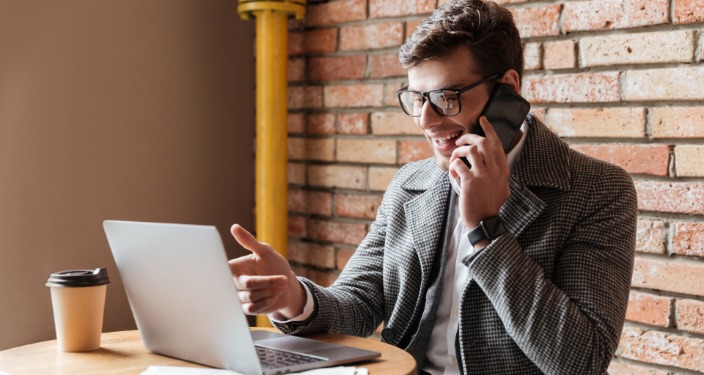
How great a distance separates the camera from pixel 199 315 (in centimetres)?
141

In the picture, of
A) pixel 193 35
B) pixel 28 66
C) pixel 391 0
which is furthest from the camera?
pixel 193 35

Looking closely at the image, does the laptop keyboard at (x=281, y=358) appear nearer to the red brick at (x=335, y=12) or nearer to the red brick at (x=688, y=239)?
the red brick at (x=688, y=239)

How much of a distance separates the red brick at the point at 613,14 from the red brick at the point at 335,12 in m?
0.70

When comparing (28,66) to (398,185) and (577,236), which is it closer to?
(398,185)

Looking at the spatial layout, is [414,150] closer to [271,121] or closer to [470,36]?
[271,121]

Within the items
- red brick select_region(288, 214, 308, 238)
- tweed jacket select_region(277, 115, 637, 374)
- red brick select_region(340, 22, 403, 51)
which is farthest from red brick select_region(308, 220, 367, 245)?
tweed jacket select_region(277, 115, 637, 374)

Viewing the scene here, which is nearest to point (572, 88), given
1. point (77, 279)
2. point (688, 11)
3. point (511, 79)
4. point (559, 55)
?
point (559, 55)

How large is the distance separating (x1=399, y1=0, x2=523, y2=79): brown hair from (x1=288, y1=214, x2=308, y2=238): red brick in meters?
1.16

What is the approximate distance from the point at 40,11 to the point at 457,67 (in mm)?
1217

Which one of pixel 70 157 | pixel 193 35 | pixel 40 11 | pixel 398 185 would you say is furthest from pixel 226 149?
pixel 398 185

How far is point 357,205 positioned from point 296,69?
0.50 meters

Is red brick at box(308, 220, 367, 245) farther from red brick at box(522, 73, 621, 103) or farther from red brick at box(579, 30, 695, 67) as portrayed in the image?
red brick at box(579, 30, 695, 67)

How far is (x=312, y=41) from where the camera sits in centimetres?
279

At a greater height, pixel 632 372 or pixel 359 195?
pixel 359 195
